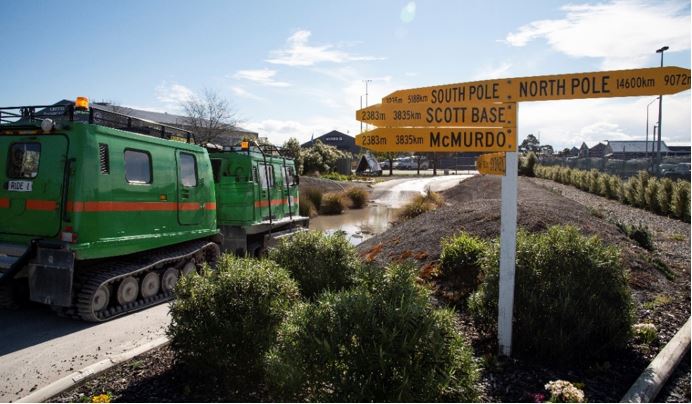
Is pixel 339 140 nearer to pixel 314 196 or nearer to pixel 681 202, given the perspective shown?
pixel 314 196

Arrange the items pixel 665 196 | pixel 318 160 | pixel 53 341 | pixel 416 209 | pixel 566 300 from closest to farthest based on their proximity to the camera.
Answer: pixel 566 300 → pixel 53 341 → pixel 665 196 → pixel 416 209 → pixel 318 160

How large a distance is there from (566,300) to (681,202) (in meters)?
15.7

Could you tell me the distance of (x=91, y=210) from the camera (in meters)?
6.66

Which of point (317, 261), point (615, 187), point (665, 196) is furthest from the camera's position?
point (615, 187)

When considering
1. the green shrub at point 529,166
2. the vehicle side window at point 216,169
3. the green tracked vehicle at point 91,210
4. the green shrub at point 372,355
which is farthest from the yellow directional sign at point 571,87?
the green shrub at point 529,166

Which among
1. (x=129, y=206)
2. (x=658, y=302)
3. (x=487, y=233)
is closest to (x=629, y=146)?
(x=487, y=233)

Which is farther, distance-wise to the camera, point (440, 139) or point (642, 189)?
point (642, 189)

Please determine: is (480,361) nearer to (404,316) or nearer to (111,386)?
(404,316)

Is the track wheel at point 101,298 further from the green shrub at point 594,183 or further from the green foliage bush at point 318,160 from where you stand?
the green foliage bush at point 318,160

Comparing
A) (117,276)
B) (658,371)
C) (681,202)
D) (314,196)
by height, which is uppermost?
(681,202)

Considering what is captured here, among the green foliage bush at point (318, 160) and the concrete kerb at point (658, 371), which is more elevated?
the green foliage bush at point (318, 160)

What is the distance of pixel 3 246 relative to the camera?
6773mm

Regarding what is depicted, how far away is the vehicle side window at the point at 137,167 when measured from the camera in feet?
24.2

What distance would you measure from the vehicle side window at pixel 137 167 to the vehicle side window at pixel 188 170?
0.79 m
